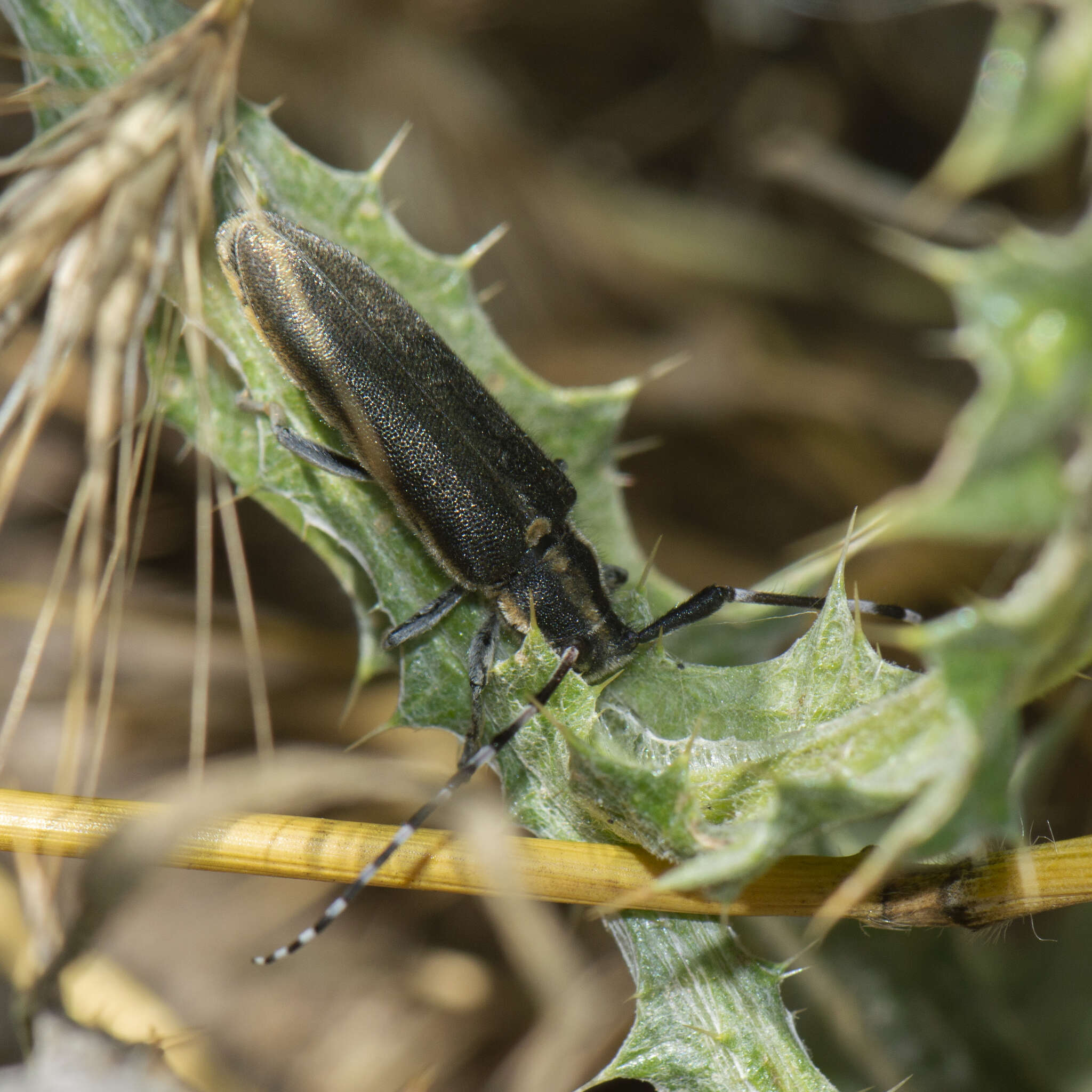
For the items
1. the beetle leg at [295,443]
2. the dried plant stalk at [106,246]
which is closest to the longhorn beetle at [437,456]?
the beetle leg at [295,443]

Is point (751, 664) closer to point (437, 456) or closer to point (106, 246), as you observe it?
point (437, 456)

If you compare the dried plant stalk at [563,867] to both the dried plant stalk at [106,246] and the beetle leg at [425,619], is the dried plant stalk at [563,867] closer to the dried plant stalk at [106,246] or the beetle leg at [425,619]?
the dried plant stalk at [106,246]

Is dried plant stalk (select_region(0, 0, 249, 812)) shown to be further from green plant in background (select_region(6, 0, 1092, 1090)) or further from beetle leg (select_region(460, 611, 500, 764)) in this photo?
beetle leg (select_region(460, 611, 500, 764))

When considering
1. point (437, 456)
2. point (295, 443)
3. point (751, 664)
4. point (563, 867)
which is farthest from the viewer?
point (437, 456)

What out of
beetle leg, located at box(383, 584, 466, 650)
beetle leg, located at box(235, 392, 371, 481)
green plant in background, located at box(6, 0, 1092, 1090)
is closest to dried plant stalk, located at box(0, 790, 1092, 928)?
green plant in background, located at box(6, 0, 1092, 1090)

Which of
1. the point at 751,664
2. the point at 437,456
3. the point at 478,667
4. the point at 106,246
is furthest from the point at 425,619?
the point at 106,246

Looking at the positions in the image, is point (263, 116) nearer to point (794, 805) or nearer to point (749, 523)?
point (794, 805)
